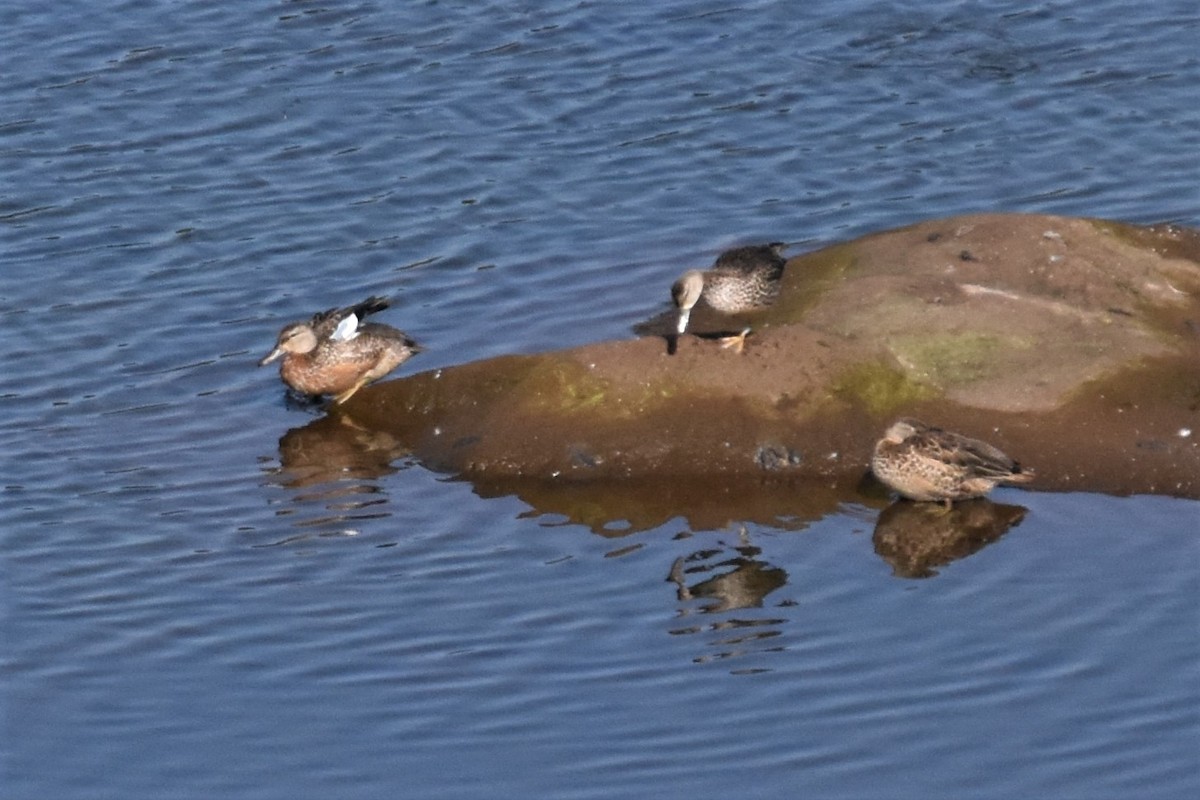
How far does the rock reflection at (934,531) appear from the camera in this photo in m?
10.1

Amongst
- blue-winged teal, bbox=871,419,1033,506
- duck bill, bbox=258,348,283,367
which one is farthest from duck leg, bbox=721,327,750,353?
duck bill, bbox=258,348,283,367

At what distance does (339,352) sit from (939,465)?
12.5 feet

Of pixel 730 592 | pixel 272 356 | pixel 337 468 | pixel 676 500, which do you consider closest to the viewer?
pixel 730 592

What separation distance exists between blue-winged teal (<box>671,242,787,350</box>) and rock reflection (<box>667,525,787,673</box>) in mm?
2074

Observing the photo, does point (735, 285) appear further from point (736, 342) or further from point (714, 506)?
point (714, 506)

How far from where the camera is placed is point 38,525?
424 inches

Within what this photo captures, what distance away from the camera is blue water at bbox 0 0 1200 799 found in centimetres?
829

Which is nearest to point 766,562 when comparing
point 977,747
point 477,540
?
point 477,540

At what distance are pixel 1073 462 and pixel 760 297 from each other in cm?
228

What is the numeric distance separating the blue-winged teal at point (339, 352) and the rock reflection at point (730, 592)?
9.88 feet

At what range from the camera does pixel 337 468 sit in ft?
38.1

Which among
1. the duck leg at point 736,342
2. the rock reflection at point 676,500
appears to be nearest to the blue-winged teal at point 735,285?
the duck leg at point 736,342

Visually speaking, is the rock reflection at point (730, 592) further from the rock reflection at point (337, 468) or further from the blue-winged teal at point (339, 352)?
the blue-winged teal at point (339, 352)

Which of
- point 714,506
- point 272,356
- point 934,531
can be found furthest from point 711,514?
point 272,356
